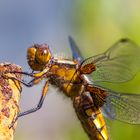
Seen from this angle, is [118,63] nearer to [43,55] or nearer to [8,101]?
[43,55]

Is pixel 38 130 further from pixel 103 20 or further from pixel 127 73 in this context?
pixel 127 73

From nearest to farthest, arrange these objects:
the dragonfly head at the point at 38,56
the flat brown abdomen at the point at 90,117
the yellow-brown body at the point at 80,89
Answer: the dragonfly head at the point at 38,56, the yellow-brown body at the point at 80,89, the flat brown abdomen at the point at 90,117

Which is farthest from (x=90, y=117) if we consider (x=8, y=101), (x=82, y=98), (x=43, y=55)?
(x=8, y=101)

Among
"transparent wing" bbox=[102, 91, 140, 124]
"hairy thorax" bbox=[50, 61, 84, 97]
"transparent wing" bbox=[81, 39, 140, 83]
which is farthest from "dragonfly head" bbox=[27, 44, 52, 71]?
"transparent wing" bbox=[102, 91, 140, 124]

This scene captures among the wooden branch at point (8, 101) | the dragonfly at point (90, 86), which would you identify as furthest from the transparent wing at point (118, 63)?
the wooden branch at point (8, 101)

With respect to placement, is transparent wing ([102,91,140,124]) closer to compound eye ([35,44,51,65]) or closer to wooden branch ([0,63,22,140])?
compound eye ([35,44,51,65])

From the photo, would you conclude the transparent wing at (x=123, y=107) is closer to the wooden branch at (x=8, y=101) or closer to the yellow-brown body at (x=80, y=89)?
the yellow-brown body at (x=80, y=89)

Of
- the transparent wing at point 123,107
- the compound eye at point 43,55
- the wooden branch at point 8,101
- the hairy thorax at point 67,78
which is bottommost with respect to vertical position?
the transparent wing at point 123,107
